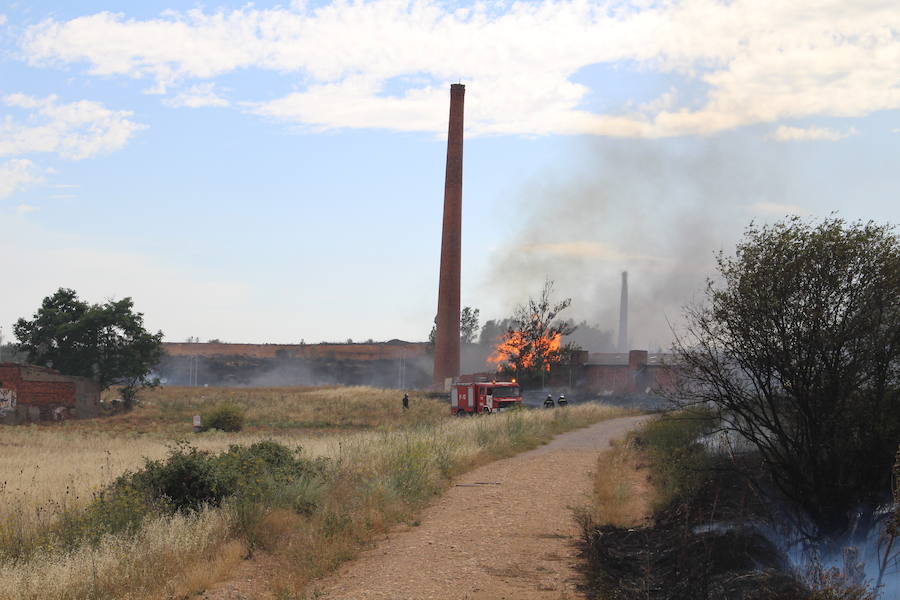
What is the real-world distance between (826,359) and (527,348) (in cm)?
5700

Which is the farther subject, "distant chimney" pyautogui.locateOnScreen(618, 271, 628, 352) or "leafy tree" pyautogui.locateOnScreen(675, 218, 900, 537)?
"distant chimney" pyautogui.locateOnScreen(618, 271, 628, 352)

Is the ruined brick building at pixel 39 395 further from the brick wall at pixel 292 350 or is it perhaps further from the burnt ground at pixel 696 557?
the brick wall at pixel 292 350

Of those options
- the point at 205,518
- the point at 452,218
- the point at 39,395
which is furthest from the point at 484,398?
the point at 205,518

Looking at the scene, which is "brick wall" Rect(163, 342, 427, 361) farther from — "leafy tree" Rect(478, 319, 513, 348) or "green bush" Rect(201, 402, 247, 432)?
"green bush" Rect(201, 402, 247, 432)

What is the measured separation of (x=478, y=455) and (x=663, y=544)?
36.2 feet

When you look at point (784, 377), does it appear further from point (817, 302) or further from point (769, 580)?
point (769, 580)

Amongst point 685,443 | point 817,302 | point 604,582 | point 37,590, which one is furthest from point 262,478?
point 685,443

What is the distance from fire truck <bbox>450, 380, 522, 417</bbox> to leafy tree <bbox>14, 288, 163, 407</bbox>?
26345mm

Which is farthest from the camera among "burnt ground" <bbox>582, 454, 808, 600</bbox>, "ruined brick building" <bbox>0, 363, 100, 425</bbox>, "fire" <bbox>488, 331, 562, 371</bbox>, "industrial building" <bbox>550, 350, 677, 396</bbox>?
"fire" <bbox>488, 331, 562, 371</bbox>

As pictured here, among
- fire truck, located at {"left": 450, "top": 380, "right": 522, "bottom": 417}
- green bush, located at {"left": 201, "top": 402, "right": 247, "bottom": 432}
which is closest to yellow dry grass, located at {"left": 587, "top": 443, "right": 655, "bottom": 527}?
fire truck, located at {"left": 450, "top": 380, "right": 522, "bottom": 417}

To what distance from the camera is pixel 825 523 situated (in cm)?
1218

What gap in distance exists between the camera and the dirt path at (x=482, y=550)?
1034cm

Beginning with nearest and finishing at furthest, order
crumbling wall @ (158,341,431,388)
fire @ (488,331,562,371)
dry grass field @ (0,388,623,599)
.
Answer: dry grass field @ (0,388,623,599), fire @ (488,331,562,371), crumbling wall @ (158,341,431,388)

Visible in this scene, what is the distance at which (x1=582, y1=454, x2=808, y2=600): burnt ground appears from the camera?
9.29 m
